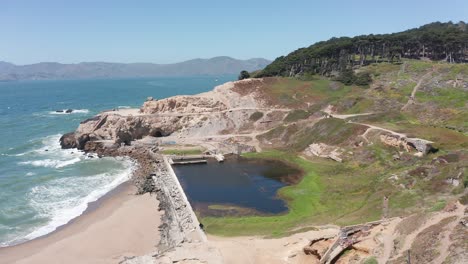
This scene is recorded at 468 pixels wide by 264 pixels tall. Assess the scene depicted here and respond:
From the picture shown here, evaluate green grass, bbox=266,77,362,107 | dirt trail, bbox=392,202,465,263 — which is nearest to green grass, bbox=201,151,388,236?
dirt trail, bbox=392,202,465,263

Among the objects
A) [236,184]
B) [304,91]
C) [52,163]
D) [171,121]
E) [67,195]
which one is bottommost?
[67,195]

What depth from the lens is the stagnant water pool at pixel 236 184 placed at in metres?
44.4

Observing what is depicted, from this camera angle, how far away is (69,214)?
45.7 meters

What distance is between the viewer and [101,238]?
130 ft

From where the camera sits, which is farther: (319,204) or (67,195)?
(67,195)

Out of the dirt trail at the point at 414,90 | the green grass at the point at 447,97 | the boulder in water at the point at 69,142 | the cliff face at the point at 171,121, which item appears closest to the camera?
the green grass at the point at 447,97

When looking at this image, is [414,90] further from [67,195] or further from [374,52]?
[67,195]

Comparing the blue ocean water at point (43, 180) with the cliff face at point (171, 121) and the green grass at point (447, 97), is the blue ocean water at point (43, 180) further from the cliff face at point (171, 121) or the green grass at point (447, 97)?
the green grass at point (447, 97)

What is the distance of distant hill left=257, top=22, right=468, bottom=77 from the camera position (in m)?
106

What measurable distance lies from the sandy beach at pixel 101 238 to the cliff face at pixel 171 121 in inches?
1269

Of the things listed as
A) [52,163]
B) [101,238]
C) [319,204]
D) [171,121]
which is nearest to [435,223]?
[319,204]

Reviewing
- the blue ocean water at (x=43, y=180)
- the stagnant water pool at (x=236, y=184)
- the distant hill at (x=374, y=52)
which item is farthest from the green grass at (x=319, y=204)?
the distant hill at (x=374, y=52)

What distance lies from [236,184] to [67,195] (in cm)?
2176

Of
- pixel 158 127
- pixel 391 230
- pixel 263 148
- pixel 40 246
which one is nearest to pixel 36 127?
pixel 158 127
